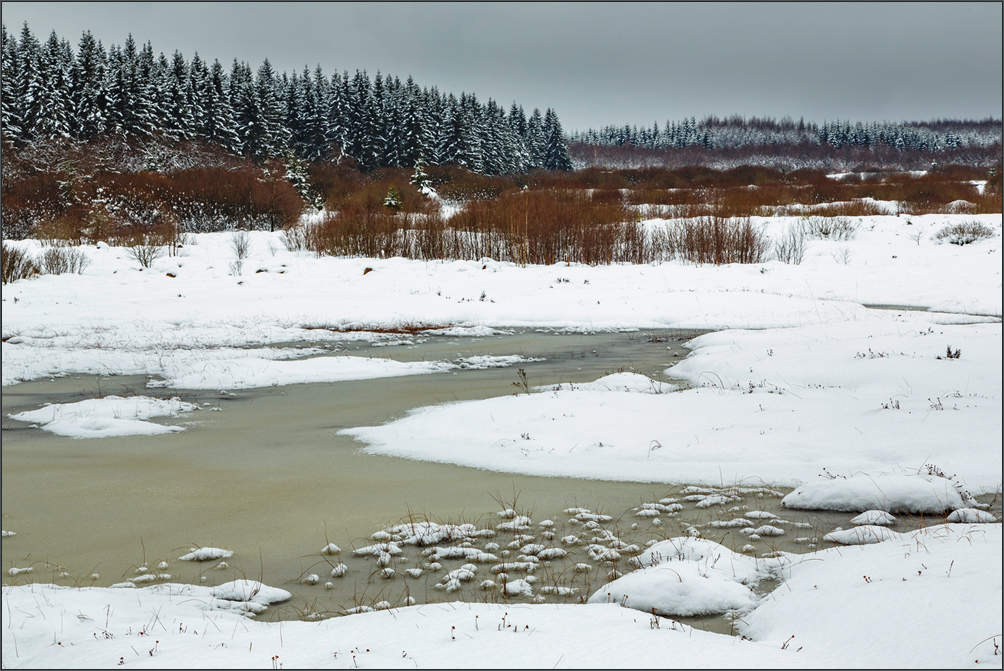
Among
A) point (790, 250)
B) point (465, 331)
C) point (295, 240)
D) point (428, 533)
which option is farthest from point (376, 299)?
point (790, 250)

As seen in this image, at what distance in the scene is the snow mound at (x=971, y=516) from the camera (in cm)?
475

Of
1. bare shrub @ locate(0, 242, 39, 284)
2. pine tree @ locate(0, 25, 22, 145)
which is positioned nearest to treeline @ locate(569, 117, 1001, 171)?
pine tree @ locate(0, 25, 22, 145)

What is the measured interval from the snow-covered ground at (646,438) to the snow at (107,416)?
5 cm

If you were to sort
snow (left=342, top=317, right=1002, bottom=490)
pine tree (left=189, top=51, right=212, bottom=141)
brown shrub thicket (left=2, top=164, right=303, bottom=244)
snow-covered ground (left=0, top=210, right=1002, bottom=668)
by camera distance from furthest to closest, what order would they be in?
pine tree (left=189, top=51, right=212, bottom=141) → brown shrub thicket (left=2, top=164, right=303, bottom=244) → snow (left=342, top=317, right=1002, bottom=490) → snow-covered ground (left=0, top=210, right=1002, bottom=668)

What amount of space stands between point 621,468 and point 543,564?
2216 mm

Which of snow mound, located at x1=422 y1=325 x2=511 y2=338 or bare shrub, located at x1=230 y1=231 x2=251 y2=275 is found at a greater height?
bare shrub, located at x1=230 y1=231 x2=251 y2=275

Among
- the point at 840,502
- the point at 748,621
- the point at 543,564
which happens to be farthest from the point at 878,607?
the point at 840,502

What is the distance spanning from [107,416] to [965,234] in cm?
3004

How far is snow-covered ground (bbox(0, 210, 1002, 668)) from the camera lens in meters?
2.96

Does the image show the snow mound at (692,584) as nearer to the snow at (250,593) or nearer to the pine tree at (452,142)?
the snow at (250,593)

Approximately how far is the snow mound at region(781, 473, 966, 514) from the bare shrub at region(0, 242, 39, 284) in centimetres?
2047

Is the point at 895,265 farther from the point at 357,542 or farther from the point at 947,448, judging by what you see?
the point at 357,542

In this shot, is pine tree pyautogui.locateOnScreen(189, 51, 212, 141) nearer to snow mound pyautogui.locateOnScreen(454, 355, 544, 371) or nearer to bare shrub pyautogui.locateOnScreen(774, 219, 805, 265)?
bare shrub pyautogui.locateOnScreen(774, 219, 805, 265)

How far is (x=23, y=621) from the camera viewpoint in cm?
330
